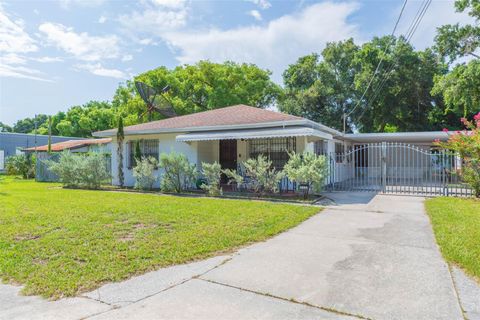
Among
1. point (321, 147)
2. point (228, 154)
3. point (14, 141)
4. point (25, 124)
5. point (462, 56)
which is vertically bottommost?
point (228, 154)

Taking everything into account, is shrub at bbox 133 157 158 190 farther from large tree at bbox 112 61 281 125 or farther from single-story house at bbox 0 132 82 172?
single-story house at bbox 0 132 82 172

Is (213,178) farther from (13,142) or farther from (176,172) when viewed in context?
(13,142)

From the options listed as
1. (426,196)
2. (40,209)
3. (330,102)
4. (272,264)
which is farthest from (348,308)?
(330,102)

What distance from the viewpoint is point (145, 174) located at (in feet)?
53.3

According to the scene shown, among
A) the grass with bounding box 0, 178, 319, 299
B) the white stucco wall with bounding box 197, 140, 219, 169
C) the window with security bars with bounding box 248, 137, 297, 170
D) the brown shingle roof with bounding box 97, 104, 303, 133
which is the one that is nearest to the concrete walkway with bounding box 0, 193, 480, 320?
the grass with bounding box 0, 178, 319, 299

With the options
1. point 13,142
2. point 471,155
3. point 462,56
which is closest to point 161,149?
point 471,155

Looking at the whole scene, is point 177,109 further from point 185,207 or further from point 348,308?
point 348,308

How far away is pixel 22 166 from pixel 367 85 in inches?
1312

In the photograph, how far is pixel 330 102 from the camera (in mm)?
34781

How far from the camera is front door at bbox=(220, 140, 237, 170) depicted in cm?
1819

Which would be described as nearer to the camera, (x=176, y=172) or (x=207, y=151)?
(x=176, y=172)

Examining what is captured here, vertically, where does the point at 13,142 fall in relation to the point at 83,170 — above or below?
above

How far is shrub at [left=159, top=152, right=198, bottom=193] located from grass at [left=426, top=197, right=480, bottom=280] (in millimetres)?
10128

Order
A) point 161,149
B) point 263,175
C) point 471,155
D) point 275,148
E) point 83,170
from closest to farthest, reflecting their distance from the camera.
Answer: point 471,155, point 263,175, point 275,148, point 83,170, point 161,149
